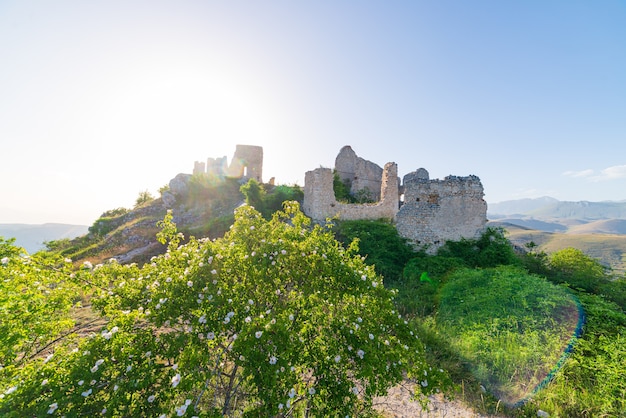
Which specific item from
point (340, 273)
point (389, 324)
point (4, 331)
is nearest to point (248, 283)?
point (340, 273)

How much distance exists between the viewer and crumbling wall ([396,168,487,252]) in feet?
46.9

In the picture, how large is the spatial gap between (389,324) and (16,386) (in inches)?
181

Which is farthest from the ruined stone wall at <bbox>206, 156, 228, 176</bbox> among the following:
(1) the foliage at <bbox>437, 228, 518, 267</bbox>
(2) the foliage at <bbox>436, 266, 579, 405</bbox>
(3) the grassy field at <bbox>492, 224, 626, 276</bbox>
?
(3) the grassy field at <bbox>492, 224, 626, 276</bbox>

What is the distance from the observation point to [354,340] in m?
3.70

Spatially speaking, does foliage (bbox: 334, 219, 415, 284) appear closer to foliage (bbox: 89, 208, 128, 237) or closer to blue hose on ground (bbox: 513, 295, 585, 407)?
blue hose on ground (bbox: 513, 295, 585, 407)

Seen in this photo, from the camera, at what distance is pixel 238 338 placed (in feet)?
10.4

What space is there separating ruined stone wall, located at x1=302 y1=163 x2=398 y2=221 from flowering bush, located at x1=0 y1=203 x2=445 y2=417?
14084 mm

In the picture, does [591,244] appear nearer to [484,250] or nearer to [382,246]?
[484,250]

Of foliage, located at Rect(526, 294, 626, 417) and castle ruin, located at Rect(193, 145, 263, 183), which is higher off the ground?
castle ruin, located at Rect(193, 145, 263, 183)

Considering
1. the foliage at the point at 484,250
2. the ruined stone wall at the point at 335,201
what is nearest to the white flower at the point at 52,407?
the foliage at the point at 484,250

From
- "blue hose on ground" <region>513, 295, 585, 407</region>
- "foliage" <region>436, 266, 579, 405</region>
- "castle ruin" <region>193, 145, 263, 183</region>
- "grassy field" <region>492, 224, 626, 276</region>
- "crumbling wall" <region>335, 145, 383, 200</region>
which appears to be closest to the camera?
"blue hose on ground" <region>513, 295, 585, 407</region>

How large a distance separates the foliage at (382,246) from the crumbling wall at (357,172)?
11.4m

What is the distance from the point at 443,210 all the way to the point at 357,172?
14.5m

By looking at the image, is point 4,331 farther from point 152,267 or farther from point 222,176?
point 222,176
